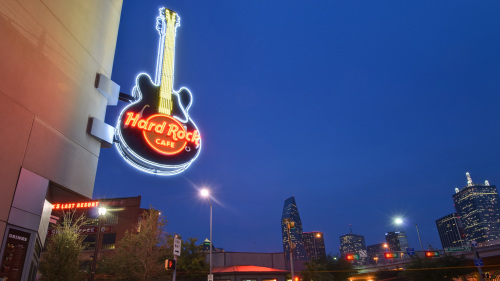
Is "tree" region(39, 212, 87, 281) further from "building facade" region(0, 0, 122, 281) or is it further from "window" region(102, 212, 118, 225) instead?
"window" region(102, 212, 118, 225)

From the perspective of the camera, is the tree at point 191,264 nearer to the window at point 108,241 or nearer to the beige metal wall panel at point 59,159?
the beige metal wall panel at point 59,159

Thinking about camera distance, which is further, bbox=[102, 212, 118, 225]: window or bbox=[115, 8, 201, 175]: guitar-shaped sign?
bbox=[102, 212, 118, 225]: window

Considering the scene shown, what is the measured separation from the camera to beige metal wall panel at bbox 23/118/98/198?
1062 centimetres

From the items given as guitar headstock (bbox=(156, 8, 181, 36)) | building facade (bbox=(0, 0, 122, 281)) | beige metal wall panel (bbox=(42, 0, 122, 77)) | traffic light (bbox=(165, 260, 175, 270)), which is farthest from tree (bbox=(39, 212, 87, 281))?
guitar headstock (bbox=(156, 8, 181, 36))

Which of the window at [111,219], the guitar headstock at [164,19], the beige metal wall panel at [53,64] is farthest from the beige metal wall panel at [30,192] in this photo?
the window at [111,219]

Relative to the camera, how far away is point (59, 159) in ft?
38.6

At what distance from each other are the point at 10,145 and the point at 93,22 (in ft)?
23.9

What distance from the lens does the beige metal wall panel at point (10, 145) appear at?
30.6 ft

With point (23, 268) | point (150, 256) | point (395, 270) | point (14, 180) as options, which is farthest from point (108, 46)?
point (395, 270)

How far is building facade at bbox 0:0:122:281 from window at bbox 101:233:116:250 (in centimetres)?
5972

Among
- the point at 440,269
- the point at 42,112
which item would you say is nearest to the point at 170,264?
the point at 42,112

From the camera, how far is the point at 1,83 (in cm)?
951

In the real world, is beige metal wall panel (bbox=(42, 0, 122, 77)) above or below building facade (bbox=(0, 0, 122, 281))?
above

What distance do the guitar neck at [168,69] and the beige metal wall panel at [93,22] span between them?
373 cm
